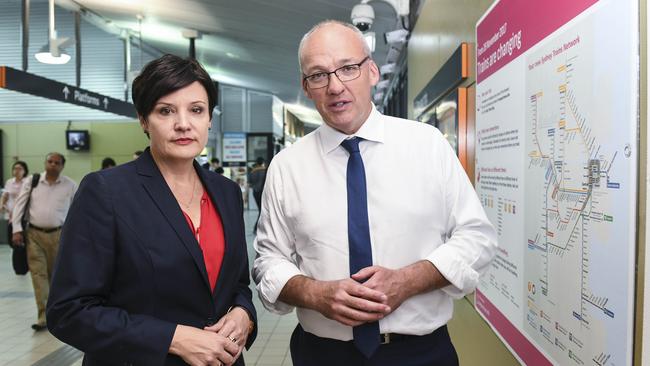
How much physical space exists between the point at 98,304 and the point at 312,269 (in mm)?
595

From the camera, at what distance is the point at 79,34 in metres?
8.70

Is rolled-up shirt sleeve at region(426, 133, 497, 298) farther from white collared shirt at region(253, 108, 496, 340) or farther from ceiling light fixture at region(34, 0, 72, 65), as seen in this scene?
ceiling light fixture at region(34, 0, 72, 65)

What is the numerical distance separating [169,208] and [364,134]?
62cm

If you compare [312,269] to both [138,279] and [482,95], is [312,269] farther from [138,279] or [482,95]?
[482,95]

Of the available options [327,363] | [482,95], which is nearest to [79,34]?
[482,95]

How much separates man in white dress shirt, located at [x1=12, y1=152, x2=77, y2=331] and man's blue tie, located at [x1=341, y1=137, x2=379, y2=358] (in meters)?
4.22

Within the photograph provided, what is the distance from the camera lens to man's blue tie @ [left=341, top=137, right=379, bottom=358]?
1.40 meters

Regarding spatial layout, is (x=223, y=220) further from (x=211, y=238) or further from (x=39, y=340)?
(x=39, y=340)

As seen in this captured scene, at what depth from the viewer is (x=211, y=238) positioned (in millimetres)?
1492

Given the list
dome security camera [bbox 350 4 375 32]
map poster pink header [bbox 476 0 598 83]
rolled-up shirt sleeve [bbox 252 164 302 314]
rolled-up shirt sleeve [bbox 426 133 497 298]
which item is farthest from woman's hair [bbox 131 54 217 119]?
dome security camera [bbox 350 4 375 32]

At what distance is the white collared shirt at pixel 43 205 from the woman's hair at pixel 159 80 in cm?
398

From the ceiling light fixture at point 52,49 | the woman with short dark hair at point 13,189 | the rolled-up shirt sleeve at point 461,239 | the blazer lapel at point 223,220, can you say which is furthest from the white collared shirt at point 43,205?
the rolled-up shirt sleeve at point 461,239

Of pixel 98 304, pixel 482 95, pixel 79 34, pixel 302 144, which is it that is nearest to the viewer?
pixel 98 304

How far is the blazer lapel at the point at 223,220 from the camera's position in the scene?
1473mm
